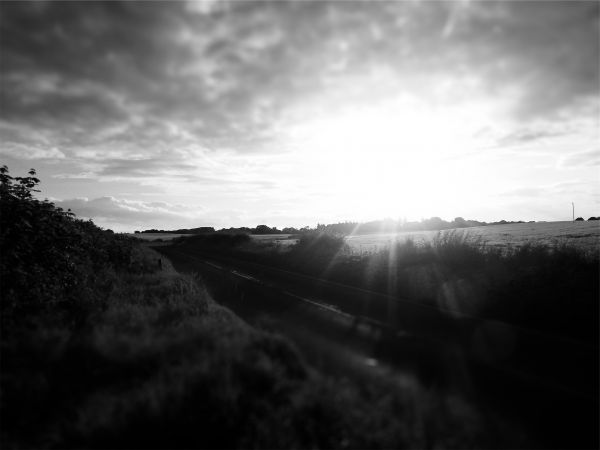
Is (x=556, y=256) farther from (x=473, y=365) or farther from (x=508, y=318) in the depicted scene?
(x=473, y=365)

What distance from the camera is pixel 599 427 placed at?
5297 mm

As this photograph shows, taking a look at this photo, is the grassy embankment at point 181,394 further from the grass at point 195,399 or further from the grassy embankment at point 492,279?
the grassy embankment at point 492,279

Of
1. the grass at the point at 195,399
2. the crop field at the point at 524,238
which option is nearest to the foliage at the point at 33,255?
the grass at the point at 195,399

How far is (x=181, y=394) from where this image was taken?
504 cm

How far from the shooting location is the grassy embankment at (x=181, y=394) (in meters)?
4.62

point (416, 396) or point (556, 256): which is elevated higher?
point (556, 256)

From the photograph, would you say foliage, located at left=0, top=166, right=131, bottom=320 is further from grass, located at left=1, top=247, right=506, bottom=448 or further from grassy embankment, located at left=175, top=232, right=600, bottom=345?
grassy embankment, located at left=175, top=232, right=600, bottom=345

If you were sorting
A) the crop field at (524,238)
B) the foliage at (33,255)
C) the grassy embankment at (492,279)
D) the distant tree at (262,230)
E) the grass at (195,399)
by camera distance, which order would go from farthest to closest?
the distant tree at (262,230), the crop field at (524,238), the grassy embankment at (492,279), the foliage at (33,255), the grass at (195,399)

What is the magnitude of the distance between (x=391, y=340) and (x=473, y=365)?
200cm

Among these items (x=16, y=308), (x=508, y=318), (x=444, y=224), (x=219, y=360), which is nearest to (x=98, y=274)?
(x=16, y=308)

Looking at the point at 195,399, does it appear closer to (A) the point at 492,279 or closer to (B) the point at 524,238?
(A) the point at 492,279

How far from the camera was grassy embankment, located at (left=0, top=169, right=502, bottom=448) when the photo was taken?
15.1ft

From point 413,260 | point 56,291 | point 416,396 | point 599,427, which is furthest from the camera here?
point 413,260

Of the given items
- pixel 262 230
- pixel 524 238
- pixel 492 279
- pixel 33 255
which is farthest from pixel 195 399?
pixel 262 230
